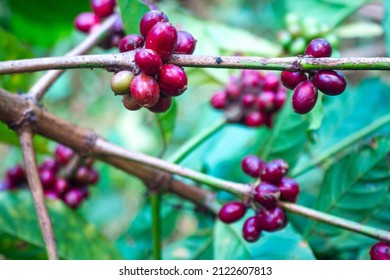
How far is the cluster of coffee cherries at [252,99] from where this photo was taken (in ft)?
4.71

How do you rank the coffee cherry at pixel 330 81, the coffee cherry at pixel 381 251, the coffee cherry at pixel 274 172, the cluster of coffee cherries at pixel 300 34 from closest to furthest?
1. the coffee cherry at pixel 330 81
2. the coffee cherry at pixel 381 251
3. the coffee cherry at pixel 274 172
4. the cluster of coffee cherries at pixel 300 34

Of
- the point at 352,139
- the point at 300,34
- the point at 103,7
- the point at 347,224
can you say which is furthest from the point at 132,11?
the point at 300,34

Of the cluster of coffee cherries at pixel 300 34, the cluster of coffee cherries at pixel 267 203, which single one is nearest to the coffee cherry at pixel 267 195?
the cluster of coffee cherries at pixel 267 203

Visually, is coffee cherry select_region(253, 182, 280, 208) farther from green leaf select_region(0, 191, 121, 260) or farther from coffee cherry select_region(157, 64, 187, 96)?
green leaf select_region(0, 191, 121, 260)

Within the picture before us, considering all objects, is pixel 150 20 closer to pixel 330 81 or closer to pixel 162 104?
pixel 162 104

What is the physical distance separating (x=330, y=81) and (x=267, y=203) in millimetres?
264

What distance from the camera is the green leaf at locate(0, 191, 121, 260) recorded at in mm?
1165

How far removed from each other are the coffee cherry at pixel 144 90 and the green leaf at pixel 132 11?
0.29 metres

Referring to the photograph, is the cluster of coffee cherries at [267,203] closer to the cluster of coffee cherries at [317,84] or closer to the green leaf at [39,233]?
the cluster of coffee cherries at [317,84]

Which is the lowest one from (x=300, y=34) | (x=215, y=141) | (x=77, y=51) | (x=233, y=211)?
(x=233, y=211)

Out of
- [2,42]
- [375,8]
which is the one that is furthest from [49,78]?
[375,8]

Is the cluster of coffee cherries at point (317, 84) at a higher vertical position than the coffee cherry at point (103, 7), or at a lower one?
lower

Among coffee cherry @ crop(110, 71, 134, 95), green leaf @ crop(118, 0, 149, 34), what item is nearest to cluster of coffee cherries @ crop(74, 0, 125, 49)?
green leaf @ crop(118, 0, 149, 34)

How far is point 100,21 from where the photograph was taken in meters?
1.24
